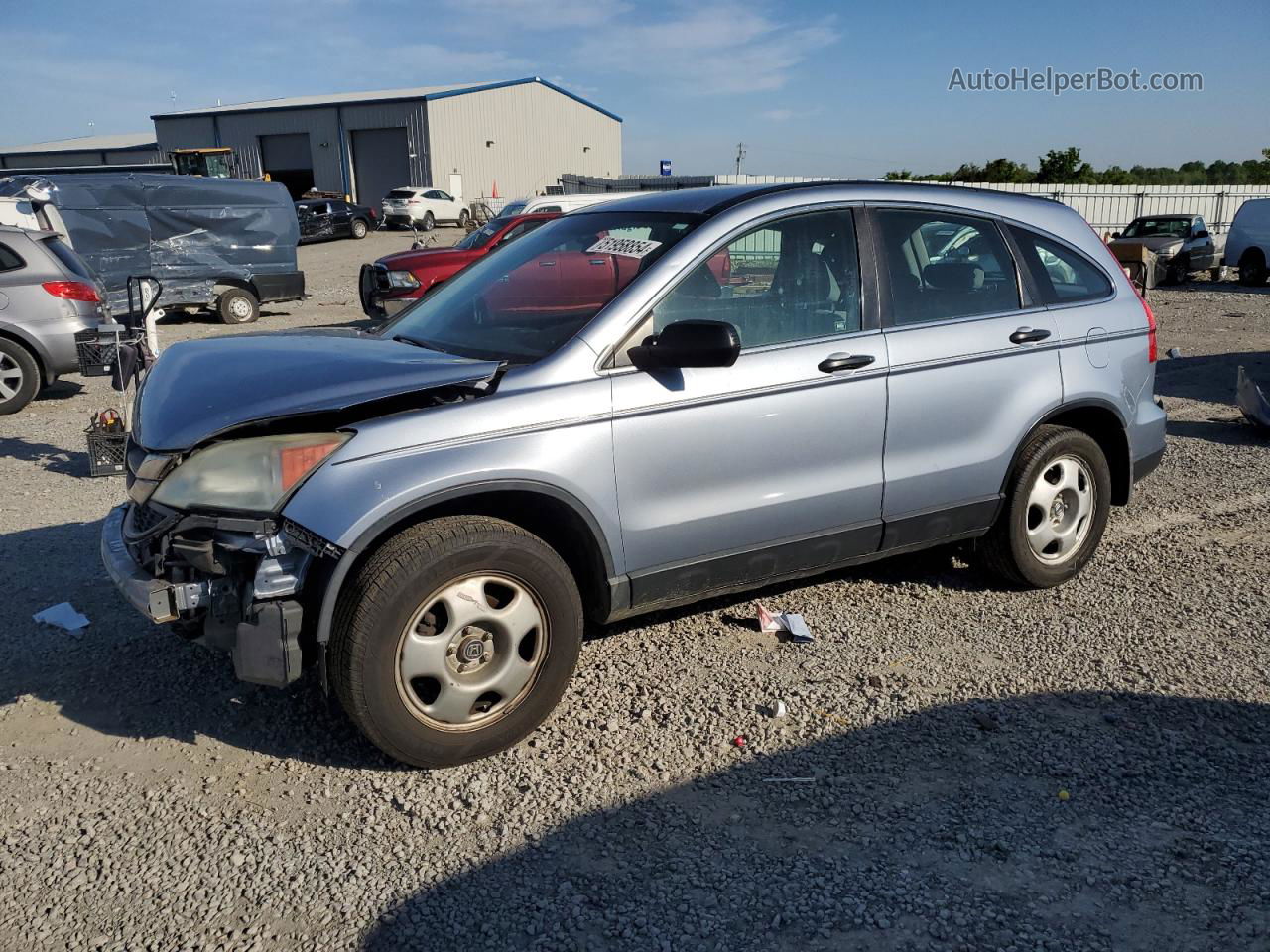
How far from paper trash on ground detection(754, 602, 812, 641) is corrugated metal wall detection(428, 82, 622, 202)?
46.3 m

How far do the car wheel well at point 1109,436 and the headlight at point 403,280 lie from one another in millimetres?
10050

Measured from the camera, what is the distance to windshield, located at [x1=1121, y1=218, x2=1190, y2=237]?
82.0 ft

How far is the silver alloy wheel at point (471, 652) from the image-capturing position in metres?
3.27

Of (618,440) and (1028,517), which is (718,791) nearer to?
(618,440)

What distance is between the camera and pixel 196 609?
3252 mm

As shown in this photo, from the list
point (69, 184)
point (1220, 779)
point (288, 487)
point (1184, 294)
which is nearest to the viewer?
point (288, 487)

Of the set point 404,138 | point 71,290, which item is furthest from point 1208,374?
point 404,138

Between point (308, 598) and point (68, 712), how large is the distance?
4.57 ft

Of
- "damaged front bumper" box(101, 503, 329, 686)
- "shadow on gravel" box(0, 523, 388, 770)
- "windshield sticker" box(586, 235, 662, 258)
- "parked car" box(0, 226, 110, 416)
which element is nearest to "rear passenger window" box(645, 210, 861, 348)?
"windshield sticker" box(586, 235, 662, 258)

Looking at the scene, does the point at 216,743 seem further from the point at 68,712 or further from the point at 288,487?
the point at 288,487

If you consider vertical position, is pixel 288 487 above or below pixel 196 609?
above

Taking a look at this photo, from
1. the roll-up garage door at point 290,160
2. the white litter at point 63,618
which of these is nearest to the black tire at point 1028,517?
the white litter at point 63,618

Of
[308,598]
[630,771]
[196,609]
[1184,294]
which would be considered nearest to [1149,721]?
[630,771]

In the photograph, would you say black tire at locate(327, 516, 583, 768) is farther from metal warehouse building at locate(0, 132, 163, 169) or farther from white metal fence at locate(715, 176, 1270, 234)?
metal warehouse building at locate(0, 132, 163, 169)
